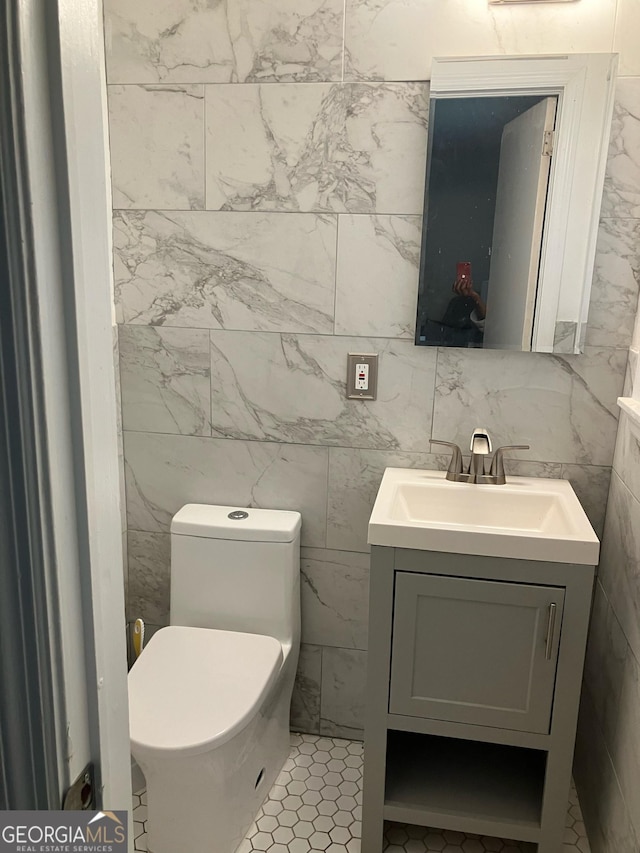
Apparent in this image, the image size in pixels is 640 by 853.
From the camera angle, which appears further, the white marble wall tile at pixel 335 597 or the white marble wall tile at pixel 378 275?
the white marble wall tile at pixel 335 597

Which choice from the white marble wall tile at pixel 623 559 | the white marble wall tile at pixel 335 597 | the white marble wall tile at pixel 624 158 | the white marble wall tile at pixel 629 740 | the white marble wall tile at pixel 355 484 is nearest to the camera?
the white marble wall tile at pixel 629 740

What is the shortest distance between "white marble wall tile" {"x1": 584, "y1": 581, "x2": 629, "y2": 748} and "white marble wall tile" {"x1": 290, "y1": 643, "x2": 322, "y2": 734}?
83 centimetres

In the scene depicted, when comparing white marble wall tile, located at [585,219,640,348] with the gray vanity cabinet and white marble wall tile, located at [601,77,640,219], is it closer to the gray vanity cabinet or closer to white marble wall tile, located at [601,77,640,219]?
white marble wall tile, located at [601,77,640,219]

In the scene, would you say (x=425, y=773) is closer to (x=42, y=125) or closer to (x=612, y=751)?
(x=612, y=751)

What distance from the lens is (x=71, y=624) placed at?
1.90 ft

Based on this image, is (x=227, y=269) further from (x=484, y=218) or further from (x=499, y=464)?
(x=499, y=464)

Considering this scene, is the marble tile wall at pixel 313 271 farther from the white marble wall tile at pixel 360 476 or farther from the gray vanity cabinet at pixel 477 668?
the gray vanity cabinet at pixel 477 668

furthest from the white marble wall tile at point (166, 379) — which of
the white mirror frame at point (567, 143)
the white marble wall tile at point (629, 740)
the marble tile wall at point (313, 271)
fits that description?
the white marble wall tile at point (629, 740)

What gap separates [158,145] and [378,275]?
74 centimetres

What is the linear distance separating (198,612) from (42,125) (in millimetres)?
1808

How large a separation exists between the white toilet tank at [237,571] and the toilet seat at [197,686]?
0.26ft

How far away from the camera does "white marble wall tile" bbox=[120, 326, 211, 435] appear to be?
2.12 metres

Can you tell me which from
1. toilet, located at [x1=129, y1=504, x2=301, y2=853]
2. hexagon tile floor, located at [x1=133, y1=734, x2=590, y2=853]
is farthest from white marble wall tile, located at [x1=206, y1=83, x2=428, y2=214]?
hexagon tile floor, located at [x1=133, y1=734, x2=590, y2=853]

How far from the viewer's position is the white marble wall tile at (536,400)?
1.94 meters
